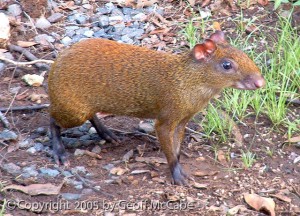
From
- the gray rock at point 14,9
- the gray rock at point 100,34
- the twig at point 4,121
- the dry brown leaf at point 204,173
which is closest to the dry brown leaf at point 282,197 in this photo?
the dry brown leaf at point 204,173

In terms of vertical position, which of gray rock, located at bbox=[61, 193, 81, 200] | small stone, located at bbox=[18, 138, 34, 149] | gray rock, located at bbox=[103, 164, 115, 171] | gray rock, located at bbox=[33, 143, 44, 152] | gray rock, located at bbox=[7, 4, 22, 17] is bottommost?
gray rock, located at bbox=[33, 143, 44, 152]

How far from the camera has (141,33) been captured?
8062 mm

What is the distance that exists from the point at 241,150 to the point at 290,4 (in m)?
2.60

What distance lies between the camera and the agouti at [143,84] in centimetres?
582

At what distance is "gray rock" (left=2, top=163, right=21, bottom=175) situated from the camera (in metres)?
5.80

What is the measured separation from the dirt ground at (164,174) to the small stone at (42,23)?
48.3 inches

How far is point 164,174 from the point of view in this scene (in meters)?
6.02

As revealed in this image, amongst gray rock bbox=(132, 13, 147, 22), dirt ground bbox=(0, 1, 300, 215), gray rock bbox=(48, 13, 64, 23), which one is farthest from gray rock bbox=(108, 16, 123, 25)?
dirt ground bbox=(0, 1, 300, 215)

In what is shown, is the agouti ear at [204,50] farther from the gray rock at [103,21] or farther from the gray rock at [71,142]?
the gray rock at [103,21]

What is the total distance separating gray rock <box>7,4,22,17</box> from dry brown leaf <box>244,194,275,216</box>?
3.73 meters

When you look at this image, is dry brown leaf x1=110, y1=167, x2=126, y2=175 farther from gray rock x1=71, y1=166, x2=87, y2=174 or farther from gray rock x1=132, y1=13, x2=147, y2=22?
gray rock x1=132, y1=13, x2=147, y2=22

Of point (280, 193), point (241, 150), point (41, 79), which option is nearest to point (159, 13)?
point (41, 79)

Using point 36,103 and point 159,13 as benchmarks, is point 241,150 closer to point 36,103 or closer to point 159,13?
point 36,103

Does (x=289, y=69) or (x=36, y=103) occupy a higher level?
(x=289, y=69)
